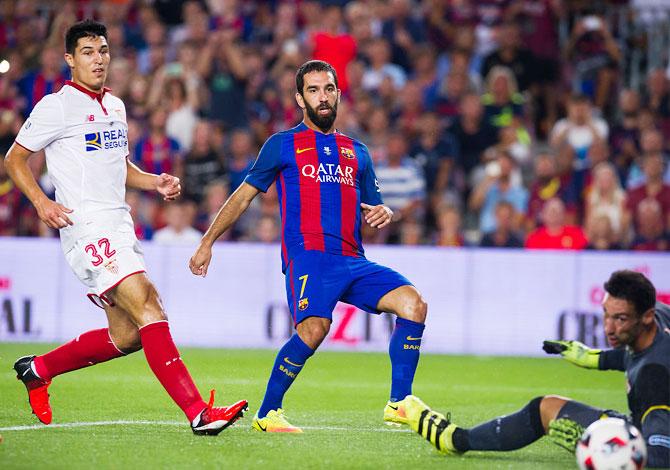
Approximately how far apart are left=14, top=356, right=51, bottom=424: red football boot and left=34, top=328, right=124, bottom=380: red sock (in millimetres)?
47

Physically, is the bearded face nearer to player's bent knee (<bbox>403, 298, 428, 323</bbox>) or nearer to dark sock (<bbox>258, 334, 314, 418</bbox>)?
player's bent knee (<bbox>403, 298, 428, 323</bbox>)

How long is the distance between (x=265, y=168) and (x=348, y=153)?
607 mm

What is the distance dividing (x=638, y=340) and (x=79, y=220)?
3.58 m

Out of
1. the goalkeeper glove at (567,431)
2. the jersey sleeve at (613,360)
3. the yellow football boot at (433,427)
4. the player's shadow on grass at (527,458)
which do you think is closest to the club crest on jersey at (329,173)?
the yellow football boot at (433,427)

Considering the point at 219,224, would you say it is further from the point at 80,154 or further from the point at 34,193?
the point at 34,193

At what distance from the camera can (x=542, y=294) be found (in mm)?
14664

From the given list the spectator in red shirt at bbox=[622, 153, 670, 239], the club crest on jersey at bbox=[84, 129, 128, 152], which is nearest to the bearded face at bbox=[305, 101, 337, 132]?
the club crest on jersey at bbox=[84, 129, 128, 152]

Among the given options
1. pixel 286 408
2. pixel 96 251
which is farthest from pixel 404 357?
pixel 96 251

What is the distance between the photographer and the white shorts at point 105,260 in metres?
7.53

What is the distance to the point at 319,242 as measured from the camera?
8117 millimetres

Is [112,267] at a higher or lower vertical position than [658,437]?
higher

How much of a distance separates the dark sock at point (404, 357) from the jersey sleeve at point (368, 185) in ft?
3.17

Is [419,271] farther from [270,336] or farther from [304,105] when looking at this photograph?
[304,105]

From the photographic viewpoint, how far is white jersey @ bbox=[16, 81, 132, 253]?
25.2ft
